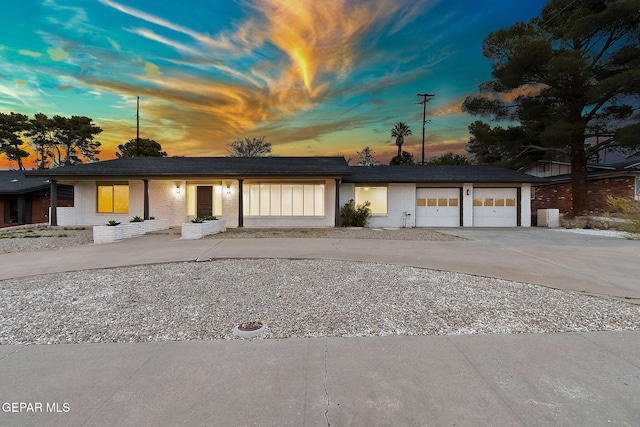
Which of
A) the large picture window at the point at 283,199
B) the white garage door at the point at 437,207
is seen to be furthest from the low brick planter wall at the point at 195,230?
the white garage door at the point at 437,207

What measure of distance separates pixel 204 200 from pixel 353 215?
7.78m

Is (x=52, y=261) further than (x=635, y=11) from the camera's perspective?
No

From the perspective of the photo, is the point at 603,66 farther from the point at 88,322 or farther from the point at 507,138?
the point at 88,322

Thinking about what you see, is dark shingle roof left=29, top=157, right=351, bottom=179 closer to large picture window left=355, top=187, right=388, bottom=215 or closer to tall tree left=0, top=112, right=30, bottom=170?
large picture window left=355, top=187, right=388, bottom=215

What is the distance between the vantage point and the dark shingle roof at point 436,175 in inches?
582

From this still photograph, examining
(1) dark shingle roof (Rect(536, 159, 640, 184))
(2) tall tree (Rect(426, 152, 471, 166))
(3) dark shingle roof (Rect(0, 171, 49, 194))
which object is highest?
(2) tall tree (Rect(426, 152, 471, 166))

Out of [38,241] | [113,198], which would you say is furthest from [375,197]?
[38,241]

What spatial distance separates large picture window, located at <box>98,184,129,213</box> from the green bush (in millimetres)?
11205

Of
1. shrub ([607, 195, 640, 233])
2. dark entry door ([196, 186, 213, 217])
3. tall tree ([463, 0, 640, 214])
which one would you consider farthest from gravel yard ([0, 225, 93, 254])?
tall tree ([463, 0, 640, 214])

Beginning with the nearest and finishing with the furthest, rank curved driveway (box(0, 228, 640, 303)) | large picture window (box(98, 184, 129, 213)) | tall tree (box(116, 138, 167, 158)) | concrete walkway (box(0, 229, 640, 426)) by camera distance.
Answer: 1. concrete walkway (box(0, 229, 640, 426))
2. curved driveway (box(0, 228, 640, 303))
3. large picture window (box(98, 184, 129, 213))
4. tall tree (box(116, 138, 167, 158))

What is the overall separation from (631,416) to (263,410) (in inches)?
98.8

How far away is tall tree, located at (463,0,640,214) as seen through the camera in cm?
1452

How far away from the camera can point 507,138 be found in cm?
1941

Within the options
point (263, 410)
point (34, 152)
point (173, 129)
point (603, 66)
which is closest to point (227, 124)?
point (173, 129)
